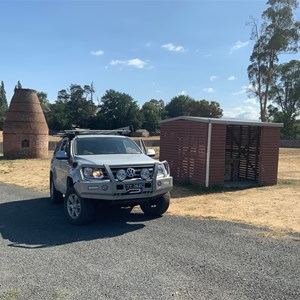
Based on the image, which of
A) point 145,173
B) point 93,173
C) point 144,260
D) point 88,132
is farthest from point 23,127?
point 144,260

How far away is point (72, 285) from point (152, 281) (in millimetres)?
918

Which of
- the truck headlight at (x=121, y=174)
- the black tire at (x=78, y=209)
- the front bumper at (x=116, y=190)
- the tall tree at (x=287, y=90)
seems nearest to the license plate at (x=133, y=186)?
the front bumper at (x=116, y=190)

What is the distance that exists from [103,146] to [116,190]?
184 centimetres

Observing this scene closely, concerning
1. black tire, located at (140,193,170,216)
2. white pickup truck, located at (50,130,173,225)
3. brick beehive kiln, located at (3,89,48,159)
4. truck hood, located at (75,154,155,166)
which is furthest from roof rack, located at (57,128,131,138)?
brick beehive kiln, located at (3,89,48,159)

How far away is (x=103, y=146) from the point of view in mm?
8367

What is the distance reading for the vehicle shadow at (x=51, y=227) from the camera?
20.5 ft

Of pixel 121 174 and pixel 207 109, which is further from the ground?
pixel 207 109

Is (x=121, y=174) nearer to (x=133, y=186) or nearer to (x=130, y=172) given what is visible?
(x=130, y=172)

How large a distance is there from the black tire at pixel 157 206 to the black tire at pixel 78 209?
1438 mm

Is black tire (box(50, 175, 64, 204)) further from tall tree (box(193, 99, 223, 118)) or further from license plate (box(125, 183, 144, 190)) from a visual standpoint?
tall tree (box(193, 99, 223, 118))

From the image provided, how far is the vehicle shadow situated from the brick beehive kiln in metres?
22.8

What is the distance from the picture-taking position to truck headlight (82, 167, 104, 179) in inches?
272

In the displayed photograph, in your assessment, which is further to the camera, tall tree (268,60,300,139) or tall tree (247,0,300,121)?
tall tree (268,60,300,139)

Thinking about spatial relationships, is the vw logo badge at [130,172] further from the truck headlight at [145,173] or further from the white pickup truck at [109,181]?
the truck headlight at [145,173]
